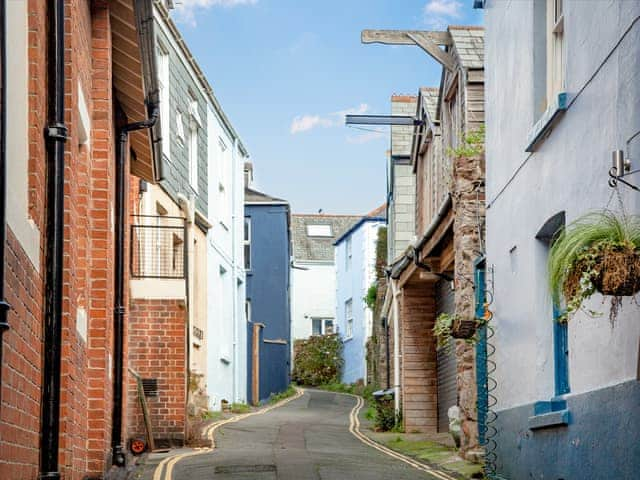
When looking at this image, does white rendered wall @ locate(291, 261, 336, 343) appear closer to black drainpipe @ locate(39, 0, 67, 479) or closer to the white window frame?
the white window frame

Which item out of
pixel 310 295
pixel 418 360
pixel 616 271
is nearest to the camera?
pixel 616 271

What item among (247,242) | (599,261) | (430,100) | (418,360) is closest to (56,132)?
(599,261)

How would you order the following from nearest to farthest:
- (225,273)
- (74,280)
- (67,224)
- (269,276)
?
1. (67,224)
2. (74,280)
3. (225,273)
4. (269,276)

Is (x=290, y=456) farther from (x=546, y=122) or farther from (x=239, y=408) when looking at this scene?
(x=239, y=408)

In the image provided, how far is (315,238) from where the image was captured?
58.2 meters

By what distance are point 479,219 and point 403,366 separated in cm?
811

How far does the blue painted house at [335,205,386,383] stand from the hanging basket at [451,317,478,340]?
28.2 m

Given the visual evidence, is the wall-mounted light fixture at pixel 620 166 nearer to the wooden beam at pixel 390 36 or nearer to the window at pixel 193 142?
the wooden beam at pixel 390 36

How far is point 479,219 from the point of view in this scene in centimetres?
1559

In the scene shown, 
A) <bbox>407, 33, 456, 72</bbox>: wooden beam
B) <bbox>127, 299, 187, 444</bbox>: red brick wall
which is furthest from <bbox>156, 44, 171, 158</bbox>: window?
<bbox>407, 33, 456, 72</bbox>: wooden beam

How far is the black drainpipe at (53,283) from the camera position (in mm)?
7074

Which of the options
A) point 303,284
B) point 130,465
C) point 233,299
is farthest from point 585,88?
point 303,284

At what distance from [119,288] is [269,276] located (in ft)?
92.4

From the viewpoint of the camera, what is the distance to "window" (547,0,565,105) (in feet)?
36.2
